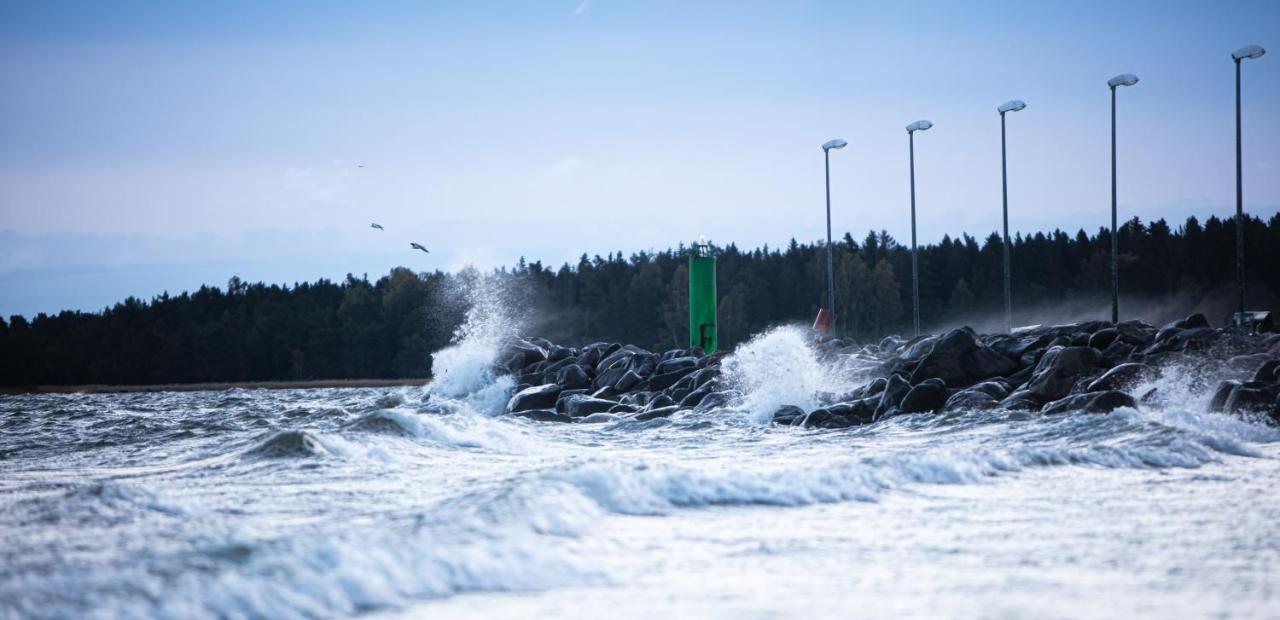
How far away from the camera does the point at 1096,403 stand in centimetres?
1312

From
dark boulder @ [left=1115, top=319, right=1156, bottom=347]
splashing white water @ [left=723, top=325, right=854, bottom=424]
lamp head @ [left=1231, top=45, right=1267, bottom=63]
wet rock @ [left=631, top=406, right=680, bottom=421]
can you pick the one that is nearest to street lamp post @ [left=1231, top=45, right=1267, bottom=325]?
lamp head @ [left=1231, top=45, right=1267, bottom=63]

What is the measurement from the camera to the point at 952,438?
1227 centimetres

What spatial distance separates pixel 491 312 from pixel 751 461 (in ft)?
118

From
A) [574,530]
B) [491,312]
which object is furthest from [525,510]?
[491,312]

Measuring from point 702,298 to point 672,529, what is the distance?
24676 millimetres

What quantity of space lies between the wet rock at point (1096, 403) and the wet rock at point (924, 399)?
2.11 meters

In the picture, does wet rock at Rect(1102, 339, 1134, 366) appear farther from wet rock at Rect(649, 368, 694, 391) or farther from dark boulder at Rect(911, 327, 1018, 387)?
wet rock at Rect(649, 368, 694, 391)

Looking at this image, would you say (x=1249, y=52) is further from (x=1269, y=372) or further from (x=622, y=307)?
(x=622, y=307)

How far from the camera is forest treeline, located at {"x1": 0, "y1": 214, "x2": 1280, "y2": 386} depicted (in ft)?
281

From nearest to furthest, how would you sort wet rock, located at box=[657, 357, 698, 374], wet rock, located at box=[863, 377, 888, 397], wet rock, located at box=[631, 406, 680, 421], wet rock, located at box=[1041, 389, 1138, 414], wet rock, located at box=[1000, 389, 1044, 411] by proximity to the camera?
1. wet rock, located at box=[1041, 389, 1138, 414]
2. wet rock, located at box=[1000, 389, 1044, 411]
3. wet rock, located at box=[863, 377, 888, 397]
4. wet rock, located at box=[631, 406, 680, 421]
5. wet rock, located at box=[657, 357, 698, 374]

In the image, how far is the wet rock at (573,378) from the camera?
25.0 m

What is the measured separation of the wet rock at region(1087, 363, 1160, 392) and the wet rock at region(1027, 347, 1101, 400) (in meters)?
0.36

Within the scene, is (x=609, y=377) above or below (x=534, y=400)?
above

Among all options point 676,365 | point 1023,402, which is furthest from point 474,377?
point 1023,402
